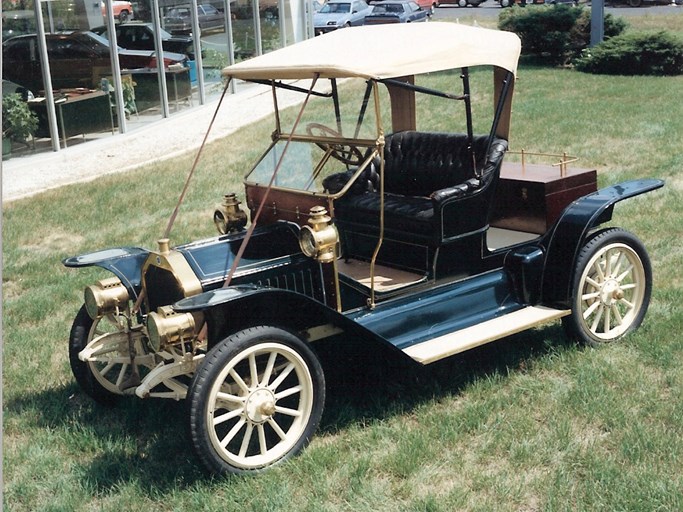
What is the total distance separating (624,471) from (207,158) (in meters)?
8.23

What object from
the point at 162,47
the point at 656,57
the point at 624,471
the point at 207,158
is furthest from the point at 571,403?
the point at 656,57

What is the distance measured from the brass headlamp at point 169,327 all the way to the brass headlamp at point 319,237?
2.11ft

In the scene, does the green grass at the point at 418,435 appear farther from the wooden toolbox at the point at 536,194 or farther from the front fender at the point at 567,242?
the wooden toolbox at the point at 536,194

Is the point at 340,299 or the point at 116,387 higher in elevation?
the point at 340,299

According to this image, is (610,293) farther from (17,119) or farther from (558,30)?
(558,30)

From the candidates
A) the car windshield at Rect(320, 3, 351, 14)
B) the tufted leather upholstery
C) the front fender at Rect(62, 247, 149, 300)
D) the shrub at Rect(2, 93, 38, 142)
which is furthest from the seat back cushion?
the car windshield at Rect(320, 3, 351, 14)

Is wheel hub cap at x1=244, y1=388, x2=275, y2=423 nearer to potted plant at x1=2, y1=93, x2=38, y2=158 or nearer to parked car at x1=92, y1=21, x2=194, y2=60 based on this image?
potted plant at x1=2, y1=93, x2=38, y2=158

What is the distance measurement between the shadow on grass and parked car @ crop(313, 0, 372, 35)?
25.2 metres

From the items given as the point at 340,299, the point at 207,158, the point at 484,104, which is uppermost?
the point at 484,104

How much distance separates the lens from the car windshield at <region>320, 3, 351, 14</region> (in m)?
30.0

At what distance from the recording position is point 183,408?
4.36 metres

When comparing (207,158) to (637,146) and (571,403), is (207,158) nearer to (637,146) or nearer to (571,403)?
(637,146)

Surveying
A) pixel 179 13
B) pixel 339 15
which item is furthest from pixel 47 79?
pixel 339 15

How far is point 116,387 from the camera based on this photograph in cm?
459
